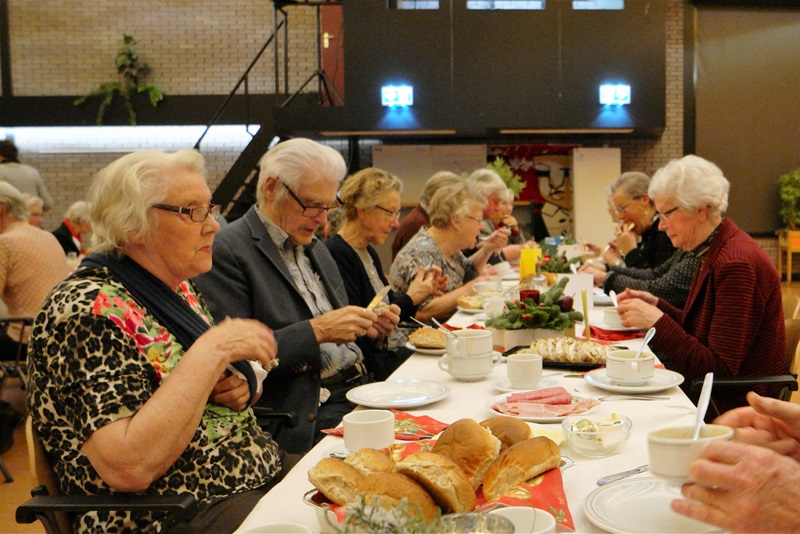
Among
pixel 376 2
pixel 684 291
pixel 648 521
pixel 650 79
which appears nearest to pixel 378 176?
pixel 684 291

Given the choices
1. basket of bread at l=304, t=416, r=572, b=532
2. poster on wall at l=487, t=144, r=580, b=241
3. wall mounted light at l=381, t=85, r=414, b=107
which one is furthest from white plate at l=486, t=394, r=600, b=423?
poster on wall at l=487, t=144, r=580, b=241

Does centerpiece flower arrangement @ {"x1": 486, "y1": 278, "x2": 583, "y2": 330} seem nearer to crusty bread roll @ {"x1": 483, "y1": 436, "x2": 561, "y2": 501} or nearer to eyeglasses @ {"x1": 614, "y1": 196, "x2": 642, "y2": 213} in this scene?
crusty bread roll @ {"x1": 483, "y1": 436, "x2": 561, "y2": 501}

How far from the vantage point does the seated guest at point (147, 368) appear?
1.59m

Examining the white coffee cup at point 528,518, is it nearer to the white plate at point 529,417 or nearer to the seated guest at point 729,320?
the white plate at point 529,417

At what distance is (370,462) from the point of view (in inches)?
50.4

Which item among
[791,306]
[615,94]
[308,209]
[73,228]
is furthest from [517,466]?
[615,94]

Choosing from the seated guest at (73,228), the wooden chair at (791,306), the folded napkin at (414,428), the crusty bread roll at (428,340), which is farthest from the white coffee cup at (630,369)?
the seated guest at (73,228)

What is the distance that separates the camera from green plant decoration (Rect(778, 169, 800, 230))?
1219 cm

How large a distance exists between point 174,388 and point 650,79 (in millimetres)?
11362

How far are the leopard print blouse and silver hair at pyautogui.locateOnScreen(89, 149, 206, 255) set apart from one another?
0.11m

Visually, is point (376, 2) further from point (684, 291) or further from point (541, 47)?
point (684, 291)

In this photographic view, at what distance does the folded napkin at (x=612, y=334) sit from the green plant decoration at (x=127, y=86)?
34.9ft

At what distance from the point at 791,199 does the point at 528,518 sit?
1269 centimetres

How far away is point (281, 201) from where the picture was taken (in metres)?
2.93
